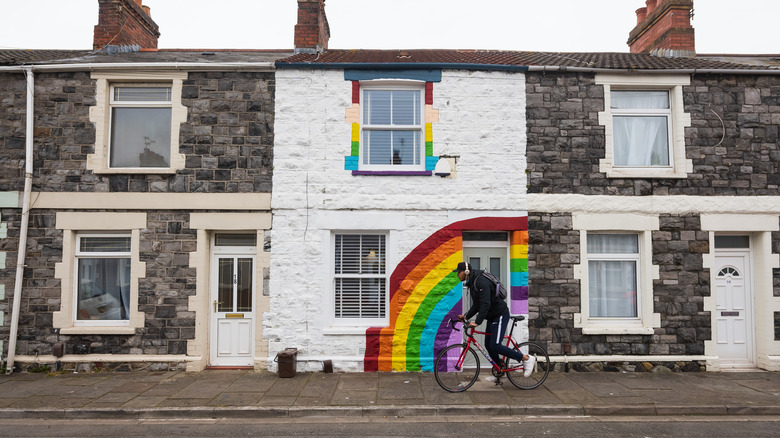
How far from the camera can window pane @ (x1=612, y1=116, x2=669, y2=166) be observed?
9805 mm

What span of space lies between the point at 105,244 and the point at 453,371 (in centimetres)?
679

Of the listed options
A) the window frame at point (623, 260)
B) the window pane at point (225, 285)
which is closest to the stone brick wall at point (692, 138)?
the window frame at point (623, 260)

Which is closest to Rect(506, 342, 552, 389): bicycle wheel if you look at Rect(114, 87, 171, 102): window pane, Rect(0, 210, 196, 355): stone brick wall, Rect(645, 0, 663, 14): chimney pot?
Rect(0, 210, 196, 355): stone brick wall

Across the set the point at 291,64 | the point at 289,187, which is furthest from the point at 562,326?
the point at 291,64

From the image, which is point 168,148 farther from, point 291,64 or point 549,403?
point 549,403

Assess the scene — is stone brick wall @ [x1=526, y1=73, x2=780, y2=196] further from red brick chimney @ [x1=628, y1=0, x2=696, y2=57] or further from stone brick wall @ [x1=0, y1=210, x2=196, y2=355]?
stone brick wall @ [x1=0, y1=210, x2=196, y2=355]

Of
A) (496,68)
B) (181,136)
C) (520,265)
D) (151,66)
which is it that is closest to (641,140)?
(496,68)

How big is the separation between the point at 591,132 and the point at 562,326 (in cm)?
363

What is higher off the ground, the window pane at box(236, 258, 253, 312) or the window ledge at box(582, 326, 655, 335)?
the window pane at box(236, 258, 253, 312)

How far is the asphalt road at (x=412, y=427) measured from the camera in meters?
6.25

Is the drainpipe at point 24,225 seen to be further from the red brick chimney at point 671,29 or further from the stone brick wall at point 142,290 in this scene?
the red brick chimney at point 671,29

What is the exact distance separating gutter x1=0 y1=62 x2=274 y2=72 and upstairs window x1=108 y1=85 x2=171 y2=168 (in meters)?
0.44

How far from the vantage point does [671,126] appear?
32.0 feet

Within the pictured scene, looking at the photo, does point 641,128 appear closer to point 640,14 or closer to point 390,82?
point 390,82
